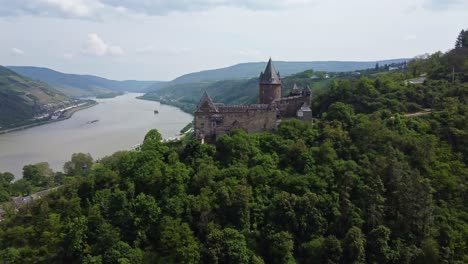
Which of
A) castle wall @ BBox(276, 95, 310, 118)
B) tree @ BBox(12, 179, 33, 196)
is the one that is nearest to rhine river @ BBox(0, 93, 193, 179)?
tree @ BBox(12, 179, 33, 196)

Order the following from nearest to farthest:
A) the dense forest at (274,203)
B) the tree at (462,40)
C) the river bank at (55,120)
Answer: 1. the dense forest at (274,203)
2. the tree at (462,40)
3. the river bank at (55,120)

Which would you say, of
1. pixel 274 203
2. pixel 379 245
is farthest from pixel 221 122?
pixel 379 245

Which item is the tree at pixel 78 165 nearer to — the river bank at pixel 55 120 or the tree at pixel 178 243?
the tree at pixel 178 243

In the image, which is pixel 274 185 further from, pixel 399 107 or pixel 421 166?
pixel 399 107

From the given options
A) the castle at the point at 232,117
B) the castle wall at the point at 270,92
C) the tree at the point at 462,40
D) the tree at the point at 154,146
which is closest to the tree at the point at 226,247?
the tree at the point at 154,146

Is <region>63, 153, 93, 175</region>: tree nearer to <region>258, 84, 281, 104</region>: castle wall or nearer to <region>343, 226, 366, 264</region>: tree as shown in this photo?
<region>258, 84, 281, 104</region>: castle wall

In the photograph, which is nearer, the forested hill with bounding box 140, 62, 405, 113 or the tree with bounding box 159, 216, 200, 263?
the tree with bounding box 159, 216, 200, 263

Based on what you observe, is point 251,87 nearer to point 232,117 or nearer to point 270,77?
point 270,77
